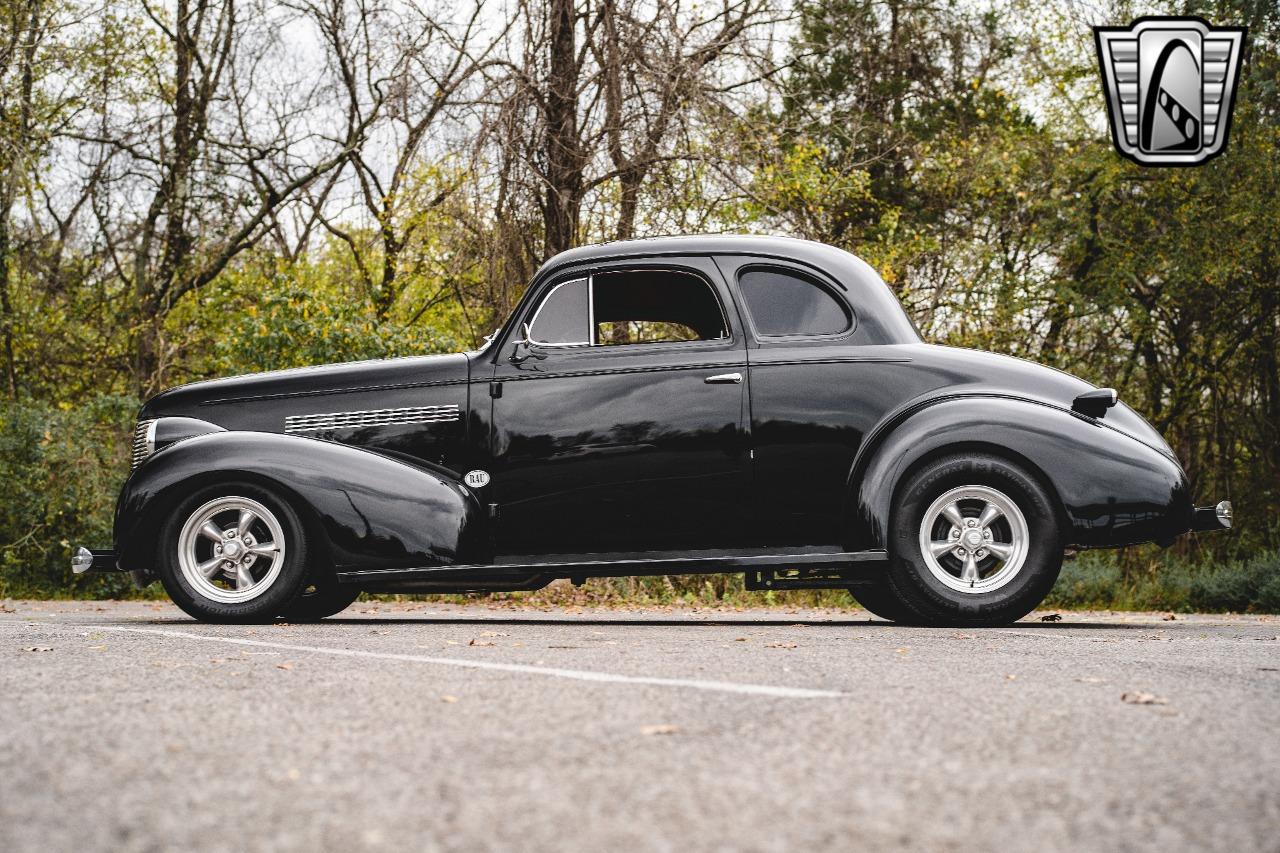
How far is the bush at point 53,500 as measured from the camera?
521 inches

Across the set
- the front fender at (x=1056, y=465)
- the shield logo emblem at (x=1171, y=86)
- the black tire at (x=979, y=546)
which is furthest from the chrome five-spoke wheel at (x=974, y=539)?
the shield logo emblem at (x=1171, y=86)

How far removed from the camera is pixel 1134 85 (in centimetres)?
1479

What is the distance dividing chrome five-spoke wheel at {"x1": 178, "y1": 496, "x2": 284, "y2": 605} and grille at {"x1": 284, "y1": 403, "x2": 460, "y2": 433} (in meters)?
0.58

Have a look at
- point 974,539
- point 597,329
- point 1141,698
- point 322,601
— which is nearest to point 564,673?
point 1141,698

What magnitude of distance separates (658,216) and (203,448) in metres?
7.36

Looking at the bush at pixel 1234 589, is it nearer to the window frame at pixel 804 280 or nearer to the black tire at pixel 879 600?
the black tire at pixel 879 600

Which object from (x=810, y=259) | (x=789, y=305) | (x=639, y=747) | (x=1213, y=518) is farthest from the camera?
(x=810, y=259)

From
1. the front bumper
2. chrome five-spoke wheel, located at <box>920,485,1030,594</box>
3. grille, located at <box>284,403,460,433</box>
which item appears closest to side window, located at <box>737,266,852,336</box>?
chrome five-spoke wheel, located at <box>920,485,1030,594</box>

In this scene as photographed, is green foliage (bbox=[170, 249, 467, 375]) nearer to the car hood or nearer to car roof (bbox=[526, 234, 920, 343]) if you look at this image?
the car hood

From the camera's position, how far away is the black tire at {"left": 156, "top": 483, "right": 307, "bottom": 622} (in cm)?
723

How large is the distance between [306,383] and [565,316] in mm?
1606

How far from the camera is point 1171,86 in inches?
554

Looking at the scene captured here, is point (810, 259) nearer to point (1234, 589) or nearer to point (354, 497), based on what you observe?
point (354, 497)

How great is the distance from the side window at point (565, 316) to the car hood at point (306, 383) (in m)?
0.48
